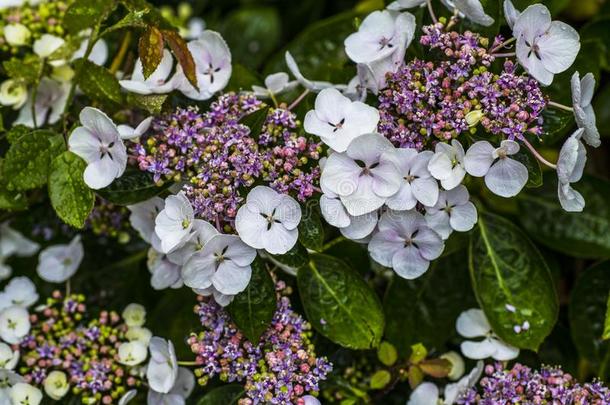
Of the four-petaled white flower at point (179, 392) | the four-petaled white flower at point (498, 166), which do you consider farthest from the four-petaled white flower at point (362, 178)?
the four-petaled white flower at point (179, 392)

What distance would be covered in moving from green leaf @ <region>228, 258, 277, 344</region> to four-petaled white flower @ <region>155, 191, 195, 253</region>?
0.53 feet

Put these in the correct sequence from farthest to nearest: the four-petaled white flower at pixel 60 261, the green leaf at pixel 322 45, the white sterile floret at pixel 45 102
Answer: the green leaf at pixel 322 45
the four-petaled white flower at pixel 60 261
the white sterile floret at pixel 45 102

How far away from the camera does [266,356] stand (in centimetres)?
154

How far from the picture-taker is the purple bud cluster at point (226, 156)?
1469 millimetres

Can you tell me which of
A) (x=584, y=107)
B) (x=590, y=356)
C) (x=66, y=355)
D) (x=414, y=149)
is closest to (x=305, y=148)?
(x=414, y=149)

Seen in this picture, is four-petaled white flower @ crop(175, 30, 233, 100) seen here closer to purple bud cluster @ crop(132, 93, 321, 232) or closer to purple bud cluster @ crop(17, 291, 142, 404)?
purple bud cluster @ crop(132, 93, 321, 232)

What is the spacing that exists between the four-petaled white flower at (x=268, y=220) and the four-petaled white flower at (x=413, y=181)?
174 mm

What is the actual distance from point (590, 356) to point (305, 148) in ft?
2.74

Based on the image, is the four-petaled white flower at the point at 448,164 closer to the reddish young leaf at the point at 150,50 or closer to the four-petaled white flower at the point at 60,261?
the reddish young leaf at the point at 150,50

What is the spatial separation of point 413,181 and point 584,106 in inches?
13.8

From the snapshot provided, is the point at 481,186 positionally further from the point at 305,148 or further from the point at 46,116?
the point at 46,116

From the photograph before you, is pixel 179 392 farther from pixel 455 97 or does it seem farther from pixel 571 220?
pixel 571 220

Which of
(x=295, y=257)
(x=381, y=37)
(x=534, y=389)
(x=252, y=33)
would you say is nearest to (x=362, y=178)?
(x=295, y=257)

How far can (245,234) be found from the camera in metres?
1.46
